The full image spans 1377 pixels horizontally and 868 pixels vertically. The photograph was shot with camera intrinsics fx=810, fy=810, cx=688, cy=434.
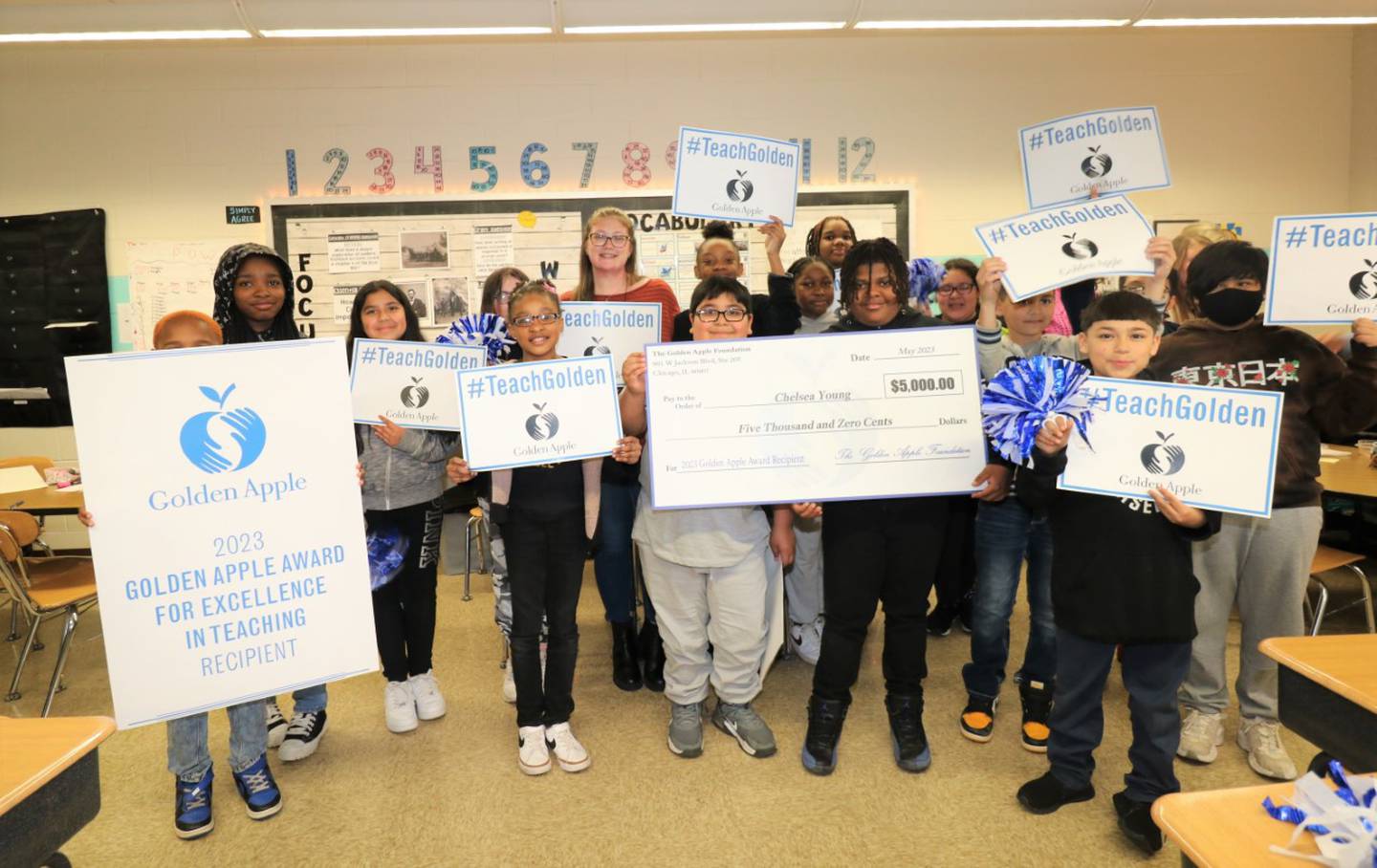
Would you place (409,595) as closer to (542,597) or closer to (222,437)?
(542,597)

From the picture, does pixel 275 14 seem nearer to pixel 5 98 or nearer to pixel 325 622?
pixel 5 98

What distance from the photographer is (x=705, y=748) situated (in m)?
2.79

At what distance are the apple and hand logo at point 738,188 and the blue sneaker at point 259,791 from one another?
2.52 m

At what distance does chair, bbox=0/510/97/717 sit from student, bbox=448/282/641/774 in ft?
6.48

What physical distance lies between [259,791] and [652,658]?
146cm

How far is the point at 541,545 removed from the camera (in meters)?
2.65

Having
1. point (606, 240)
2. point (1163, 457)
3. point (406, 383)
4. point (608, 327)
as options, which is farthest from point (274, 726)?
point (1163, 457)

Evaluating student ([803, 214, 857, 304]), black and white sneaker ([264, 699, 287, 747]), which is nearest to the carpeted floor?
black and white sneaker ([264, 699, 287, 747])

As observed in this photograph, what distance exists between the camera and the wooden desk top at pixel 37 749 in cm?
139

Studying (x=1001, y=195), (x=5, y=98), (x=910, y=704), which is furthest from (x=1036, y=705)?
(x=5, y=98)

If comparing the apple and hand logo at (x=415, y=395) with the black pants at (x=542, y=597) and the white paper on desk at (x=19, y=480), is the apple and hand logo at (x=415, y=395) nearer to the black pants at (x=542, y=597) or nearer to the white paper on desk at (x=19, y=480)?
the black pants at (x=542, y=597)

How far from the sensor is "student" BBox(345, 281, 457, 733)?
2785 millimetres

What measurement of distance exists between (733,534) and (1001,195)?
4118mm

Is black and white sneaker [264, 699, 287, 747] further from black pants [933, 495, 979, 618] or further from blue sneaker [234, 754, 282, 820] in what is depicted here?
black pants [933, 495, 979, 618]
